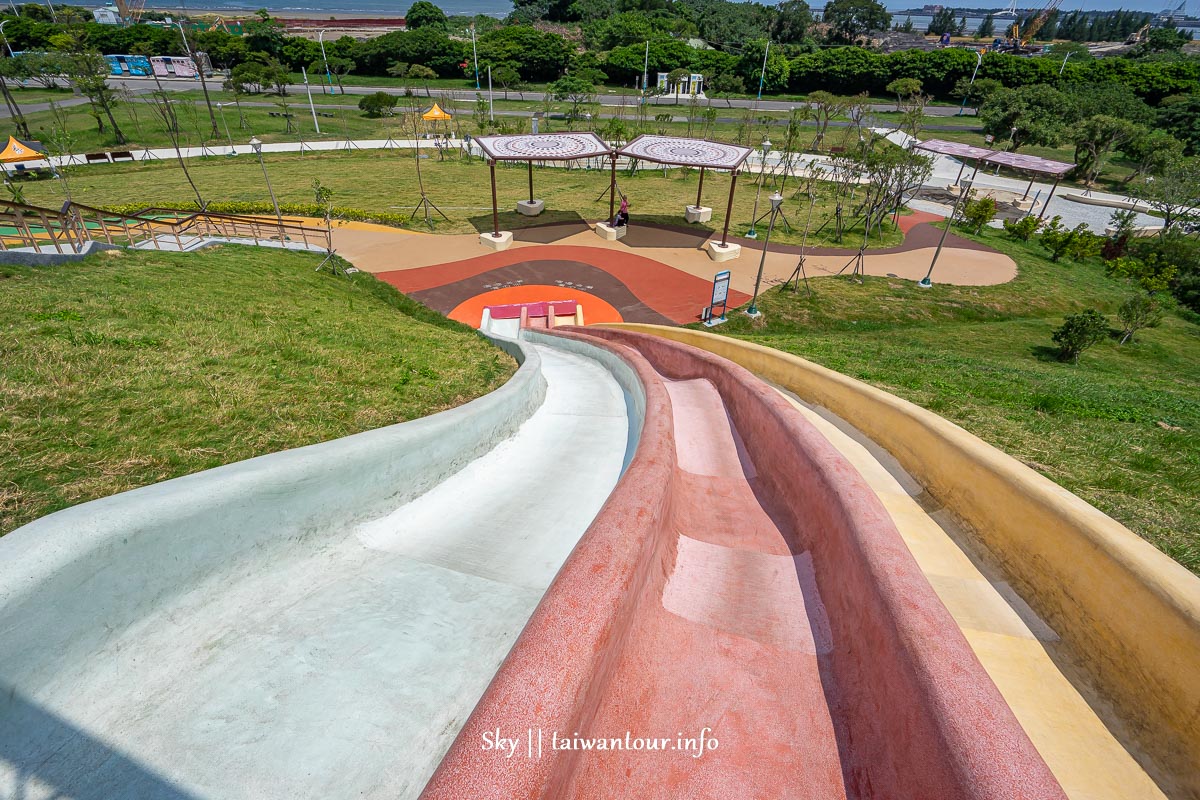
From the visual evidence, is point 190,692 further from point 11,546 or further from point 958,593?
point 958,593

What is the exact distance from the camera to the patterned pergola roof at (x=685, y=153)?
24.8m

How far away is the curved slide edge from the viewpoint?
9.34ft

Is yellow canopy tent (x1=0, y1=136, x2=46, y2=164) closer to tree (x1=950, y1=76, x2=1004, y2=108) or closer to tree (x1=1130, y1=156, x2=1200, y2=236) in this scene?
tree (x1=1130, y1=156, x2=1200, y2=236)

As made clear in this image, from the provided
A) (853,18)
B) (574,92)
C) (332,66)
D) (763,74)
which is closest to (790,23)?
(853,18)

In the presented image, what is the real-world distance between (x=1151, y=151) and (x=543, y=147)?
49.6m

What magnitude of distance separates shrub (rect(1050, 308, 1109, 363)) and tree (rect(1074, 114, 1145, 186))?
35458 mm

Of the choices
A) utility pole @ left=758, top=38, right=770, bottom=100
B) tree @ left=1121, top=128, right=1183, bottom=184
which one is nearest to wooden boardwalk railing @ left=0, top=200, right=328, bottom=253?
tree @ left=1121, top=128, right=1183, bottom=184

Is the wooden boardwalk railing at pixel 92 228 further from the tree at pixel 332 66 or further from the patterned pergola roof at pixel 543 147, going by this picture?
the tree at pixel 332 66

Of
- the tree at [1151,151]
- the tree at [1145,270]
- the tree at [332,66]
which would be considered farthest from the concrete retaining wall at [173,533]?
the tree at [332,66]

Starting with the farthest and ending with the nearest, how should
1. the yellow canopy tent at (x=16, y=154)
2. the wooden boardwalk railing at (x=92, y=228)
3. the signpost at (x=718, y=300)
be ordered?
the yellow canopy tent at (x=16, y=154)
the signpost at (x=718, y=300)
the wooden boardwalk railing at (x=92, y=228)

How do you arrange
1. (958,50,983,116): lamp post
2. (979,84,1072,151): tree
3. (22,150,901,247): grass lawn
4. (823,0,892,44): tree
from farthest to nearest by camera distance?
(823,0,892,44): tree, (958,50,983,116): lamp post, (979,84,1072,151): tree, (22,150,901,247): grass lawn

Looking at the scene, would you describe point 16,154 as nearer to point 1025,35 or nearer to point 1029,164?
point 1029,164

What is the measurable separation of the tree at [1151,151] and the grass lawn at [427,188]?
24541mm

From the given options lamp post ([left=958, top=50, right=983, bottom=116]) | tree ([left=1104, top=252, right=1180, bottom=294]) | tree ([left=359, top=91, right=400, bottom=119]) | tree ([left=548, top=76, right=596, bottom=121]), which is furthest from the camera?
lamp post ([left=958, top=50, right=983, bottom=116])
